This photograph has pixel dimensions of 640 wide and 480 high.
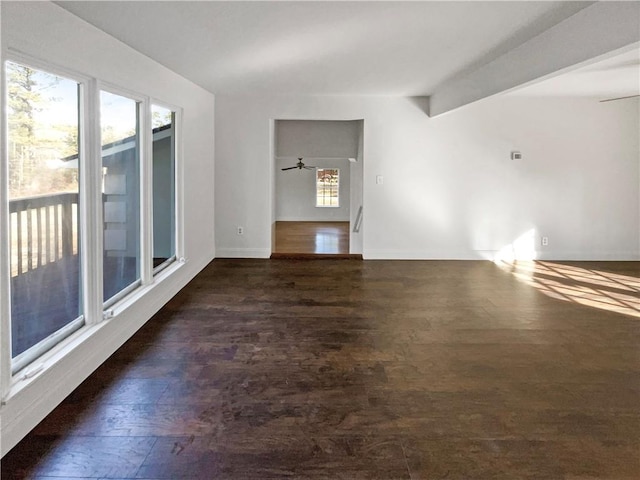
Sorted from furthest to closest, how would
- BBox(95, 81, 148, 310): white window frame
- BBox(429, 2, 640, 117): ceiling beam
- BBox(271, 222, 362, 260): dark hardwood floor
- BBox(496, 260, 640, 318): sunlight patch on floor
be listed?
BBox(271, 222, 362, 260): dark hardwood floor
BBox(496, 260, 640, 318): sunlight patch on floor
BBox(95, 81, 148, 310): white window frame
BBox(429, 2, 640, 117): ceiling beam

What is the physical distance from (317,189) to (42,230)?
1378 centimetres

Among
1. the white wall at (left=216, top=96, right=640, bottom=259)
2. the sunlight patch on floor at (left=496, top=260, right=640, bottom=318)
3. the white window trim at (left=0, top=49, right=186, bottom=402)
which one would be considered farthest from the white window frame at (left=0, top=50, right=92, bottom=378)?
the sunlight patch on floor at (left=496, top=260, right=640, bottom=318)

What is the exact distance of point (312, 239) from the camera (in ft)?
40.2

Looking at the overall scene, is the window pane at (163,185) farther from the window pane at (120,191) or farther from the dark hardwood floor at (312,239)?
the dark hardwood floor at (312,239)

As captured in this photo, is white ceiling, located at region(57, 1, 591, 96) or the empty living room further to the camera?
white ceiling, located at region(57, 1, 591, 96)

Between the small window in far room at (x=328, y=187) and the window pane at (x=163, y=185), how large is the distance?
36.5 ft

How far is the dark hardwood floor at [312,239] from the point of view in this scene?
32.1ft

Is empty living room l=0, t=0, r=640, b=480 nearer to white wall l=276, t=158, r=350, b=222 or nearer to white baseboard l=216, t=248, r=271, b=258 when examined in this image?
white baseboard l=216, t=248, r=271, b=258

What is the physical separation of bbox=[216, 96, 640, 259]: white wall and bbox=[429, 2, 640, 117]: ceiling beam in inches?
79.3

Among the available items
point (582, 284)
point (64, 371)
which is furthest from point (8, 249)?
point (582, 284)

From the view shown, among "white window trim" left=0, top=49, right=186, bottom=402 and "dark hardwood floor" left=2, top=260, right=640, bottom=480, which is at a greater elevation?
"white window trim" left=0, top=49, right=186, bottom=402

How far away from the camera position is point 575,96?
718 cm

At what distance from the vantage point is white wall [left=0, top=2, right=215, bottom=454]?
257cm

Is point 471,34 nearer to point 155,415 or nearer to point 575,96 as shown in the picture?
point 155,415
